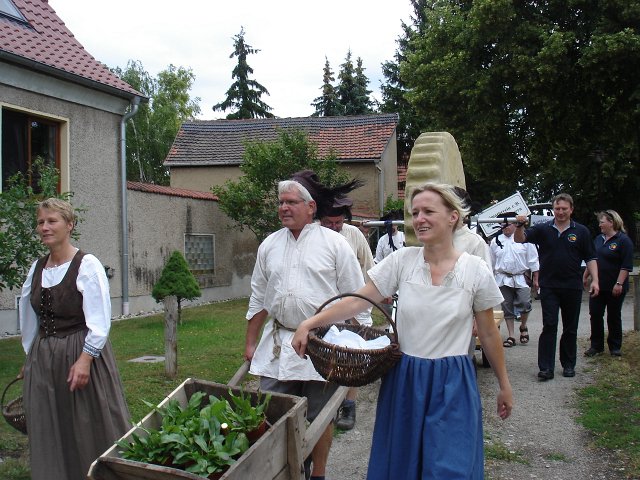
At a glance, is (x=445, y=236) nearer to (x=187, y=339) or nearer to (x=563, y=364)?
(x=563, y=364)

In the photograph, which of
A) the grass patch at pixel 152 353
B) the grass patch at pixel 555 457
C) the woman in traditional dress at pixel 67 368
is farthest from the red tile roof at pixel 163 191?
the grass patch at pixel 555 457

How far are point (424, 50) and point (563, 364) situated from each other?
14887mm

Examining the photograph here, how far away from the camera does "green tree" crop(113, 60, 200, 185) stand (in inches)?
1528

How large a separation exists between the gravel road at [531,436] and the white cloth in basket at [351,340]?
71.3 inches

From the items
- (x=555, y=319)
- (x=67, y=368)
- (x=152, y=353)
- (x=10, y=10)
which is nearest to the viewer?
(x=67, y=368)

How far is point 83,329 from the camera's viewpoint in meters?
4.04

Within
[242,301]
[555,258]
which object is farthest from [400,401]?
[242,301]

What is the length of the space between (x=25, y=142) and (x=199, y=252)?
6.73 m

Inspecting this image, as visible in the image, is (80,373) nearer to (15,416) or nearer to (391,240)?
(15,416)

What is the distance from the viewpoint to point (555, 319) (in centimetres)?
752

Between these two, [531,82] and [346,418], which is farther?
[531,82]

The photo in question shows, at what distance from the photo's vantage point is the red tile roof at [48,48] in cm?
1145

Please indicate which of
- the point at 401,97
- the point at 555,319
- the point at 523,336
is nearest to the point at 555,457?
the point at 555,319

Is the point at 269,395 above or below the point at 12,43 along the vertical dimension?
below
